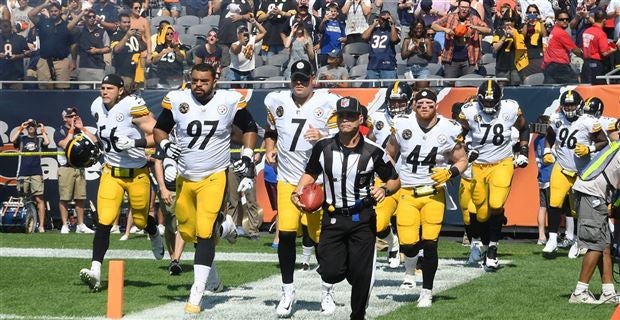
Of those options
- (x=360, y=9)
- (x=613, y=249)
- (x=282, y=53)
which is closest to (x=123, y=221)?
(x=282, y=53)

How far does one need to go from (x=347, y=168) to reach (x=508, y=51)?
10708 mm

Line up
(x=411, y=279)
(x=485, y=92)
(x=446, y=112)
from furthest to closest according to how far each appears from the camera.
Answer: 1. (x=446, y=112)
2. (x=485, y=92)
3. (x=411, y=279)

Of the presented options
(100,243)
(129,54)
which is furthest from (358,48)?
(100,243)

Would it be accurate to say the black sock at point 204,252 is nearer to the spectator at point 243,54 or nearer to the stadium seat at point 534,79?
the stadium seat at point 534,79

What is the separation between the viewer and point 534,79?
62.3ft

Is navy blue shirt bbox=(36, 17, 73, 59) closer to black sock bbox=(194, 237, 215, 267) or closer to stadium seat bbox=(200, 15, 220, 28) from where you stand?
stadium seat bbox=(200, 15, 220, 28)

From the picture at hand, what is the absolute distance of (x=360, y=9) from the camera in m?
20.6

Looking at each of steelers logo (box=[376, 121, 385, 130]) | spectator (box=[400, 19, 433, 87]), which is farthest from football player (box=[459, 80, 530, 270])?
spectator (box=[400, 19, 433, 87])

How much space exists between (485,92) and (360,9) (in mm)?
6717

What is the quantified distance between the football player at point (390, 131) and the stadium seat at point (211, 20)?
9.07 meters

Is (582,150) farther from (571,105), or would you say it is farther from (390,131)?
(390,131)

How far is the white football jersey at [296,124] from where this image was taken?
424 inches

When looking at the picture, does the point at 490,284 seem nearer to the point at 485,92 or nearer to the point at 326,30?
the point at 485,92

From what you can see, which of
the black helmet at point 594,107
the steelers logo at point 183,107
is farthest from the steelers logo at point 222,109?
the black helmet at point 594,107
